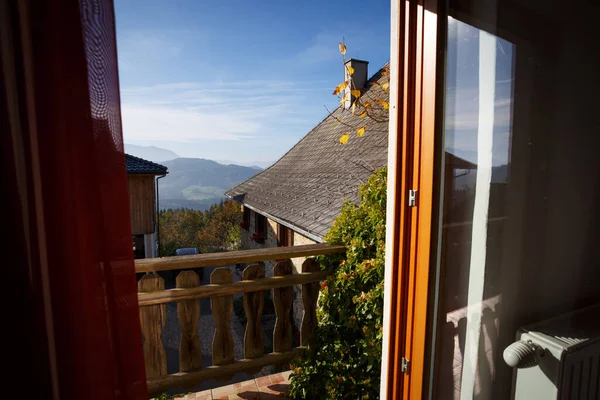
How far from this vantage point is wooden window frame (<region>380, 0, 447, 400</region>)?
1.30 metres

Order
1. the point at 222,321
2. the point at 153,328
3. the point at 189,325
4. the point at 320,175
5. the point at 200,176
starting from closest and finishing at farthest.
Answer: the point at 153,328
the point at 189,325
the point at 222,321
the point at 320,175
the point at 200,176

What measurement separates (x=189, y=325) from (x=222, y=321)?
0.21 meters

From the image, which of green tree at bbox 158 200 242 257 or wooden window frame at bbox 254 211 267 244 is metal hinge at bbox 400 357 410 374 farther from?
green tree at bbox 158 200 242 257

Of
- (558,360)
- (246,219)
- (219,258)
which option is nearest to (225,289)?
(219,258)

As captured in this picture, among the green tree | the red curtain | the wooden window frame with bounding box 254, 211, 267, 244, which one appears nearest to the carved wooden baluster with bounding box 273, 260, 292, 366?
the red curtain

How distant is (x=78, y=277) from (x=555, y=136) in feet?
5.29

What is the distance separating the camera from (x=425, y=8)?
4.25 feet

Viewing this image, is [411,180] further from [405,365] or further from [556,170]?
[405,365]

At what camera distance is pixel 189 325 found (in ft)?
6.58

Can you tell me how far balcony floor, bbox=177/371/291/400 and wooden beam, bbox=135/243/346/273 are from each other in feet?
3.27

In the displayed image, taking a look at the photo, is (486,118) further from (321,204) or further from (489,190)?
(321,204)

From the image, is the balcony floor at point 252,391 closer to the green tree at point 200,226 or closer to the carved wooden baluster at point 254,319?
the carved wooden baluster at point 254,319

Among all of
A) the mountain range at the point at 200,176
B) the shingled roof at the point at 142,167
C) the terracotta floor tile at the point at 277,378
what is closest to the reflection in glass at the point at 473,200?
the terracotta floor tile at the point at 277,378

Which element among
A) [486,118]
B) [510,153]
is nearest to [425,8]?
[486,118]
